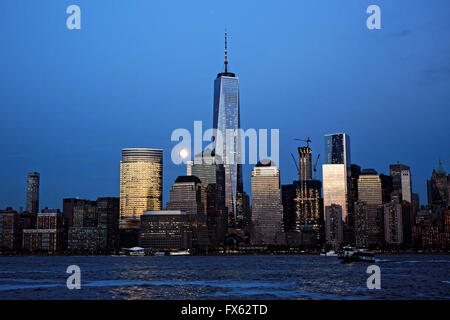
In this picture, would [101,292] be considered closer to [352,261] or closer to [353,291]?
[353,291]
